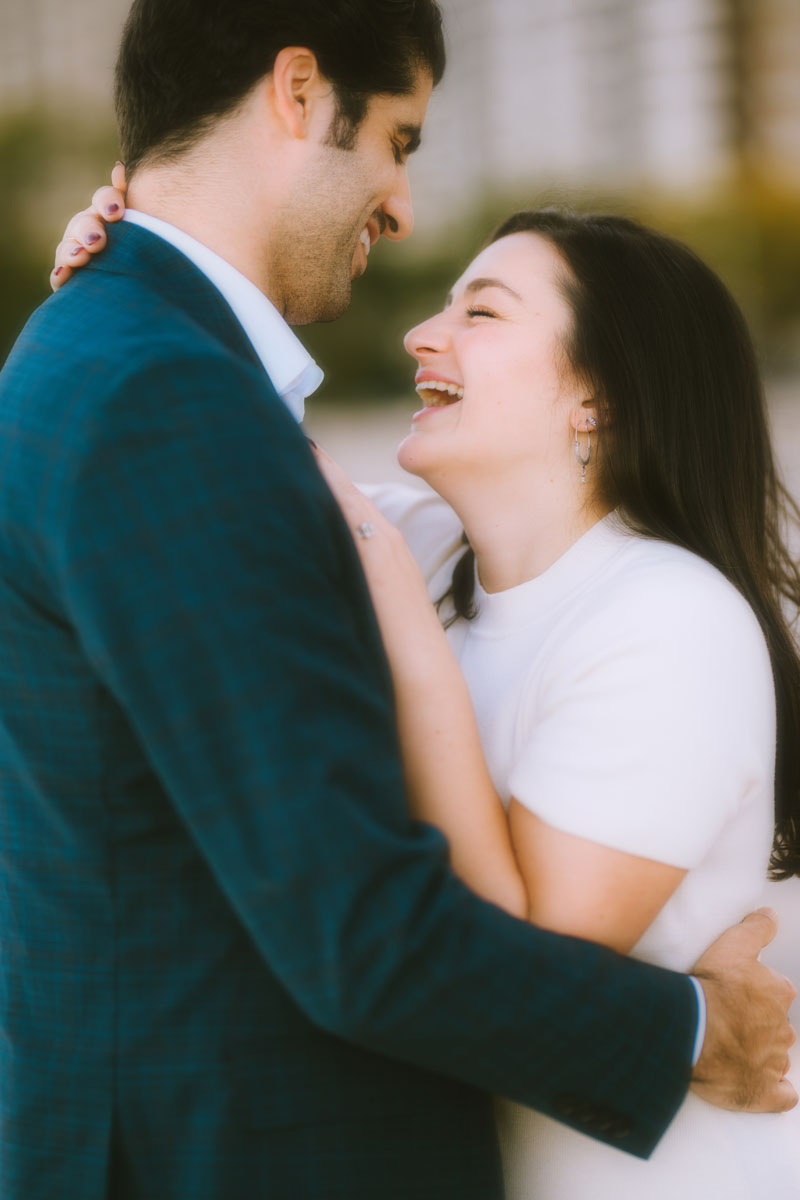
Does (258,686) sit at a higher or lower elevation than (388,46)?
lower

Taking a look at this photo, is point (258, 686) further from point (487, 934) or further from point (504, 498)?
point (504, 498)

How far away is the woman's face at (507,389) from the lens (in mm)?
2090

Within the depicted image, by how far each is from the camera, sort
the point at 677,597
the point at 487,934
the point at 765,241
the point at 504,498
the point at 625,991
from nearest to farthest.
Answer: the point at 487,934 < the point at 625,991 < the point at 677,597 < the point at 504,498 < the point at 765,241

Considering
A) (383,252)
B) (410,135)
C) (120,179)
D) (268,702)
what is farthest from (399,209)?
(383,252)

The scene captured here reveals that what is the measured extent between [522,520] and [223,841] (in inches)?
43.6

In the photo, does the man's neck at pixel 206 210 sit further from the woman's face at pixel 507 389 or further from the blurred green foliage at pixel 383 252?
the blurred green foliage at pixel 383 252

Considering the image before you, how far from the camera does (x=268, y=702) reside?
1133 millimetres

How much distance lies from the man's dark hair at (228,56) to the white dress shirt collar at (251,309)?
0.19 m

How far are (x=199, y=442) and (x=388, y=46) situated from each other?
89 cm

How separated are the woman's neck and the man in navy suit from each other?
0.63m

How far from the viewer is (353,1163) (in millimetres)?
1345

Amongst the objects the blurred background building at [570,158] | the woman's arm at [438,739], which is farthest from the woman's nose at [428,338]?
the blurred background building at [570,158]

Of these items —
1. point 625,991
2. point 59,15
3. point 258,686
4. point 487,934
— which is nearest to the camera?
point 258,686

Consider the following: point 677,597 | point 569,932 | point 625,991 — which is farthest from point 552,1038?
point 677,597
